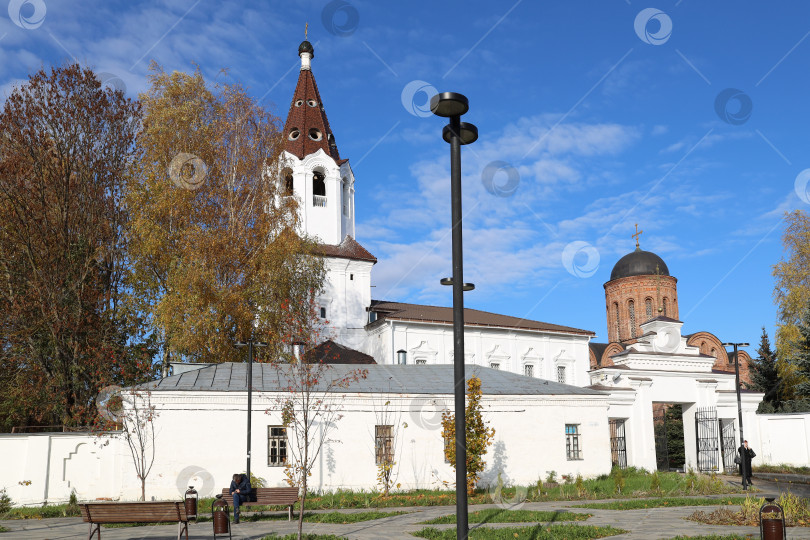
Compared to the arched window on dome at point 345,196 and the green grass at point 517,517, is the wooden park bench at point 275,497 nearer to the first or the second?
the green grass at point 517,517

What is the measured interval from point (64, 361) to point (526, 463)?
17.7 meters

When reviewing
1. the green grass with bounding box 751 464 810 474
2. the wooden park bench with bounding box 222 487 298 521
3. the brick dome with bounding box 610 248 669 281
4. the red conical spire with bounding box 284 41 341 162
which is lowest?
the green grass with bounding box 751 464 810 474

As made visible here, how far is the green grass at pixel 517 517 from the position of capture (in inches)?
551

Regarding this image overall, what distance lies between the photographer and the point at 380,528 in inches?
529

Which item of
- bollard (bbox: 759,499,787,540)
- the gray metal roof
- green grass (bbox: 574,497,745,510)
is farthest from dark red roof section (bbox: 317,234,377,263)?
bollard (bbox: 759,499,787,540)

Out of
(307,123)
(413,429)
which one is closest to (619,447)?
(413,429)

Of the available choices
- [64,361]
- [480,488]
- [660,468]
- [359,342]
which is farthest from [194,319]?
[660,468]

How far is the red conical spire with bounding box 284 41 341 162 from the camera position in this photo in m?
40.6

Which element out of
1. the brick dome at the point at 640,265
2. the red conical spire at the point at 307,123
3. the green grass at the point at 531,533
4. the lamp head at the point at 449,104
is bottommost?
the green grass at the point at 531,533

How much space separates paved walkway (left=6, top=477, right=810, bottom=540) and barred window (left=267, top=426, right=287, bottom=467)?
15.6ft

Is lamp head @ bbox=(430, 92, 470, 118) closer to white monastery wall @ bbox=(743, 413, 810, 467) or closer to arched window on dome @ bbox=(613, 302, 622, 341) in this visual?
white monastery wall @ bbox=(743, 413, 810, 467)

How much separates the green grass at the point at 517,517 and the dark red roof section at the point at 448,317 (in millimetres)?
23630

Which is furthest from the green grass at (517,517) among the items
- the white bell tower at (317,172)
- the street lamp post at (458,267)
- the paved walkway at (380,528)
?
the white bell tower at (317,172)

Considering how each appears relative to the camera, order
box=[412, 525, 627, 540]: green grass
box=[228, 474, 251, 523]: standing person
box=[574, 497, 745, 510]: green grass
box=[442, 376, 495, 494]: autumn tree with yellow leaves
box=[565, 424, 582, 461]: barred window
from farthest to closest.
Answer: box=[565, 424, 582, 461]: barred window, box=[442, 376, 495, 494]: autumn tree with yellow leaves, box=[574, 497, 745, 510]: green grass, box=[228, 474, 251, 523]: standing person, box=[412, 525, 627, 540]: green grass
